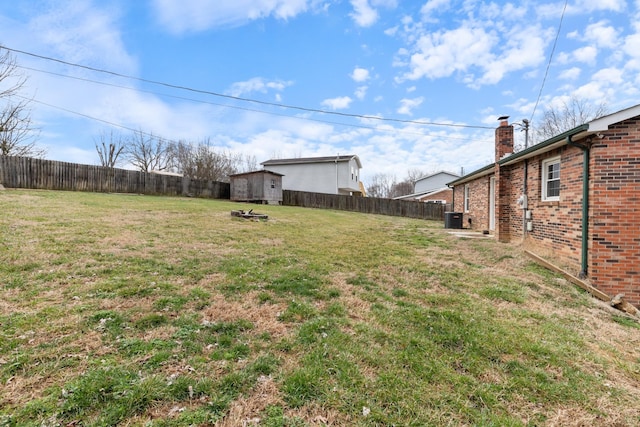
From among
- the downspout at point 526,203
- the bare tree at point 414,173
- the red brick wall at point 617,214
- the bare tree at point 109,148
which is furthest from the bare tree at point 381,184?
the red brick wall at point 617,214

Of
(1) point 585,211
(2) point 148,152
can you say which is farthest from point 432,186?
(2) point 148,152

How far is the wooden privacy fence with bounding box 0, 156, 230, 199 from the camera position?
13859mm

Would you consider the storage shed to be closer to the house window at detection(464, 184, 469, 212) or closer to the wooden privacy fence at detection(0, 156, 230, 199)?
the wooden privacy fence at detection(0, 156, 230, 199)

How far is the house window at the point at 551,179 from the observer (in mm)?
7062

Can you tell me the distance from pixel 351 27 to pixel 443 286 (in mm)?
12452

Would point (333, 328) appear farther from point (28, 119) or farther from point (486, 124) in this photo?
point (28, 119)

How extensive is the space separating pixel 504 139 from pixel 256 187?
15.7m

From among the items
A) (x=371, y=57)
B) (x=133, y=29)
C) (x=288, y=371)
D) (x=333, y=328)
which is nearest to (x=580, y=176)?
(x=333, y=328)

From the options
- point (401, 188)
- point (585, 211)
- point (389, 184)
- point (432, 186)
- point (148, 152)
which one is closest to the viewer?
point (585, 211)

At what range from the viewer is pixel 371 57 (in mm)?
14852

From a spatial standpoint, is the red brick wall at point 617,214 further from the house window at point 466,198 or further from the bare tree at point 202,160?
the bare tree at point 202,160

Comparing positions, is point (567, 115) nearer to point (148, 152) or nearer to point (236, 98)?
point (236, 98)

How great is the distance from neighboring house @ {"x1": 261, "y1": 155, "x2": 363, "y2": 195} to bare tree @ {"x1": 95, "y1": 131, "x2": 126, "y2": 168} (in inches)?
700

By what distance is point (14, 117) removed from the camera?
61.5 ft
